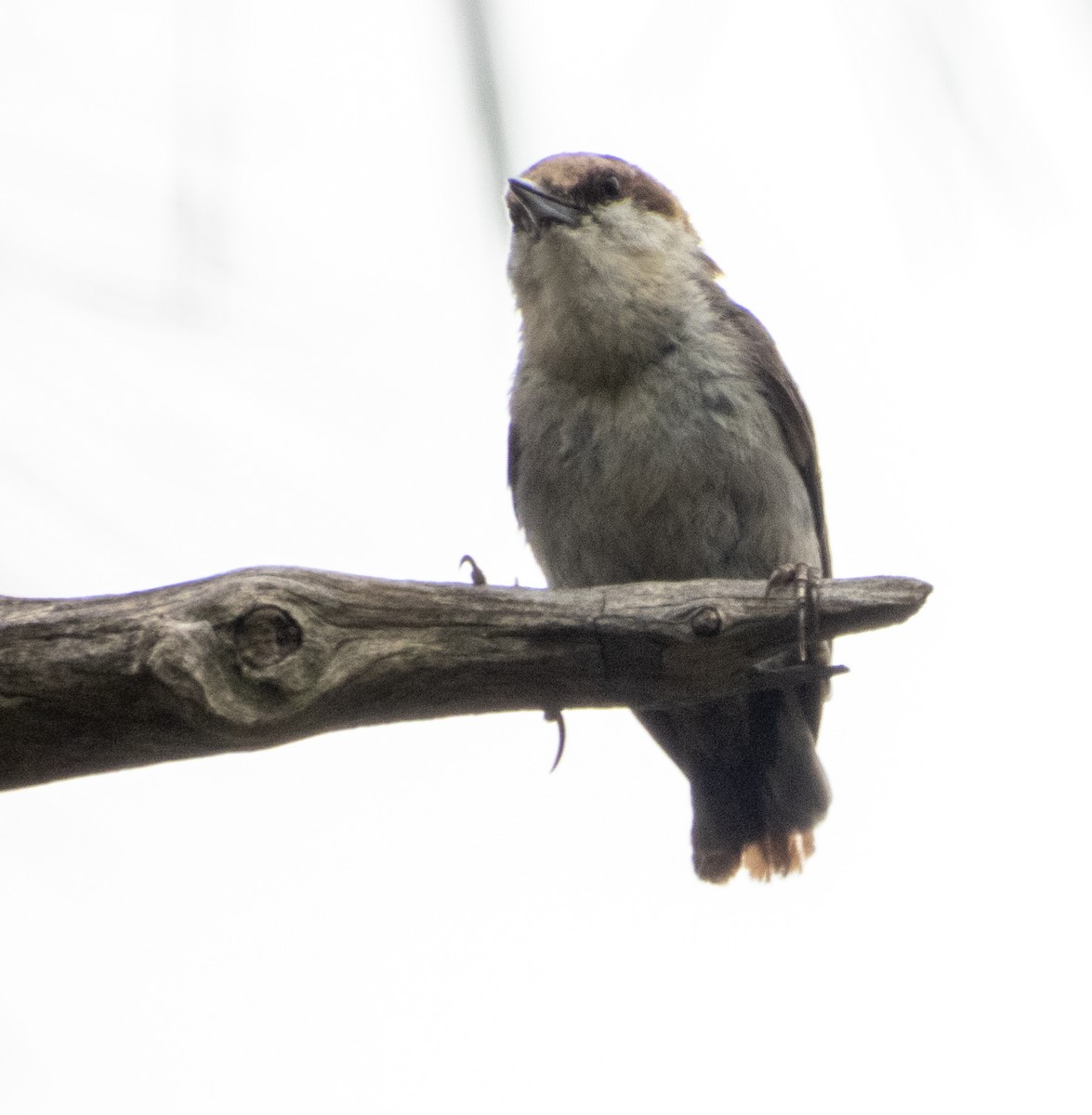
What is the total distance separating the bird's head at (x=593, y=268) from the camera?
13.1 ft

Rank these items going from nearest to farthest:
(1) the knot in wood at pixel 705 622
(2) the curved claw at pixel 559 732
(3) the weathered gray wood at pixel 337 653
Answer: (3) the weathered gray wood at pixel 337 653 → (1) the knot in wood at pixel 705 622 → (2) the curved claw at pixel 559 732

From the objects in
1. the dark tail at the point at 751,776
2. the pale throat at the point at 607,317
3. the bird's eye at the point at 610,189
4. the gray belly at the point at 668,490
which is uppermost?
the bird's eye at the point at 610,189

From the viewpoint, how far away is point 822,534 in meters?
4.44

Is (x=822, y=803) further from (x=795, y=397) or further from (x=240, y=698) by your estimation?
(x=240, y=698)

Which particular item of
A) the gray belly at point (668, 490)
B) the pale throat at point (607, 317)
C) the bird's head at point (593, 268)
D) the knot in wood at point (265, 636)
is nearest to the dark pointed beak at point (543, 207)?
the bird's head at point (593, 268)

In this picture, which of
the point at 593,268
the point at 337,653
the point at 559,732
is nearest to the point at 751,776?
the point at 559,732

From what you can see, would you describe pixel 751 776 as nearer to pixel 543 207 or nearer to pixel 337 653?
pixel 543 207

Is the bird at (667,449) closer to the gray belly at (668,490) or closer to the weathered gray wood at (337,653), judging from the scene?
the gray belly at (668,490)

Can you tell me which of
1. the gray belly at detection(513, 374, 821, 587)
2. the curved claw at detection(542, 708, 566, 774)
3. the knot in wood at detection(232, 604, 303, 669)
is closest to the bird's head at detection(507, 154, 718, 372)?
the gray belly at detection(513, 374, 821, 587)

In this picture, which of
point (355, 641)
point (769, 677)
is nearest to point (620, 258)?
point (769, 677)

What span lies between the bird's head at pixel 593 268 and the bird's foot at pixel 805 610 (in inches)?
47.9

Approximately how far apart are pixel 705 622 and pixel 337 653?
0.73m

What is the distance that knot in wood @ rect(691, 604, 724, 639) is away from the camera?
2.74 meters

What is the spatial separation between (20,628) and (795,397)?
2.53 m
